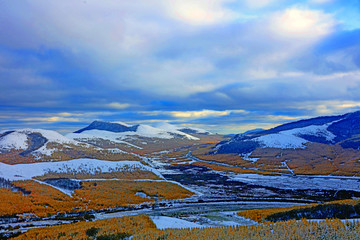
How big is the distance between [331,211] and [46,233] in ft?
91.5

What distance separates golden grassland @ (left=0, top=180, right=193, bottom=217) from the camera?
3229 cm

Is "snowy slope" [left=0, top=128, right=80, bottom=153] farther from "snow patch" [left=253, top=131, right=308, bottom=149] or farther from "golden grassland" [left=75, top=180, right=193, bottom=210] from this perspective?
"snow patch" [left=253, top=131, right=308, bottom=149]

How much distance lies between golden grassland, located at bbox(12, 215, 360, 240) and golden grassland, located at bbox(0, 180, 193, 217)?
1352cm

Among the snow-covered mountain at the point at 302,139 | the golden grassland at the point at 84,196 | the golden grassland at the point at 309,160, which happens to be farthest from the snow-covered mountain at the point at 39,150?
the snow-covered mountain at the point at 302,139

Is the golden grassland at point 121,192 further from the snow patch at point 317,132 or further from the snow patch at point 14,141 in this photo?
the snow patch at point 317,132

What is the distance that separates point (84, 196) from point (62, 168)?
72.2 feet

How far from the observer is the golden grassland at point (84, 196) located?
3229cm

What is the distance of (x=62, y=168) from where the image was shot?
197 ft

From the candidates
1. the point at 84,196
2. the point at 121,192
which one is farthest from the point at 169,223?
the point at 121,192

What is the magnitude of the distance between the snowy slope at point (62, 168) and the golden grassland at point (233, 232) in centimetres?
3425

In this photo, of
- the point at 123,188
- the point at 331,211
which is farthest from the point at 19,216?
the point at 331,211

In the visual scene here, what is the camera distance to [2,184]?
41031 millimetres

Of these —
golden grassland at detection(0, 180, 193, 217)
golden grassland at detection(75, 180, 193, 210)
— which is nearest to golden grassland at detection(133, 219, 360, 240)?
golden grassland at detection(0, 180, 193, 217)

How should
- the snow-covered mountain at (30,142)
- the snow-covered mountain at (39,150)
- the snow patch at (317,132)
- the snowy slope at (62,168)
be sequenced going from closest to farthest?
the snowy slope at (62,168), the snow-covered mountain at (39,150), the snow-covered mountain at (30,142), the snow patch at (317,132)
